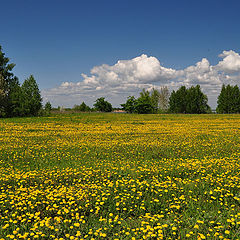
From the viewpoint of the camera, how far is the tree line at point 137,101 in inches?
1727

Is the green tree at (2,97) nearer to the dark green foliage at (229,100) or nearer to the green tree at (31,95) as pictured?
the green tree at (31,95)

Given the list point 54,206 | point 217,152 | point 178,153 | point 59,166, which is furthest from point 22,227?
point 217,152

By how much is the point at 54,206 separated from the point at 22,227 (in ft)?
2.71

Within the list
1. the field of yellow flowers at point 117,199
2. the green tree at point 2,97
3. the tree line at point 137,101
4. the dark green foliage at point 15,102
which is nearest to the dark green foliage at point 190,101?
the tree line at point 137,101

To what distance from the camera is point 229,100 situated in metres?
84.5

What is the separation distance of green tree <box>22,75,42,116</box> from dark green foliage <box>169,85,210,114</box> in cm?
6333

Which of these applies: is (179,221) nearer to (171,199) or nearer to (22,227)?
(171,199)

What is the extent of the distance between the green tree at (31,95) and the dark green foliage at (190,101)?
208 ft

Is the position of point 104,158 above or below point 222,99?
below

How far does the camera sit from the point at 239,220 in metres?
4.56

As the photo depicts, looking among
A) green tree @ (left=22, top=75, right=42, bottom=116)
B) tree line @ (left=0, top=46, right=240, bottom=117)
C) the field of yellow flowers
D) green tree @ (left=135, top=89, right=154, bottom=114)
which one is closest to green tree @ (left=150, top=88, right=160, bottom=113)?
tree line @ (left=0, top=46, right=240, bottom=117)

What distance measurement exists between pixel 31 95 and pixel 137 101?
51.3 m

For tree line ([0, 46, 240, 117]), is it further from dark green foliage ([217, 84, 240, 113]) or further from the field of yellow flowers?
the field of yellow flowers

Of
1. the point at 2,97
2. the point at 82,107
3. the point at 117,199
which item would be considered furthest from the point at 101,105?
the point at 117,199
